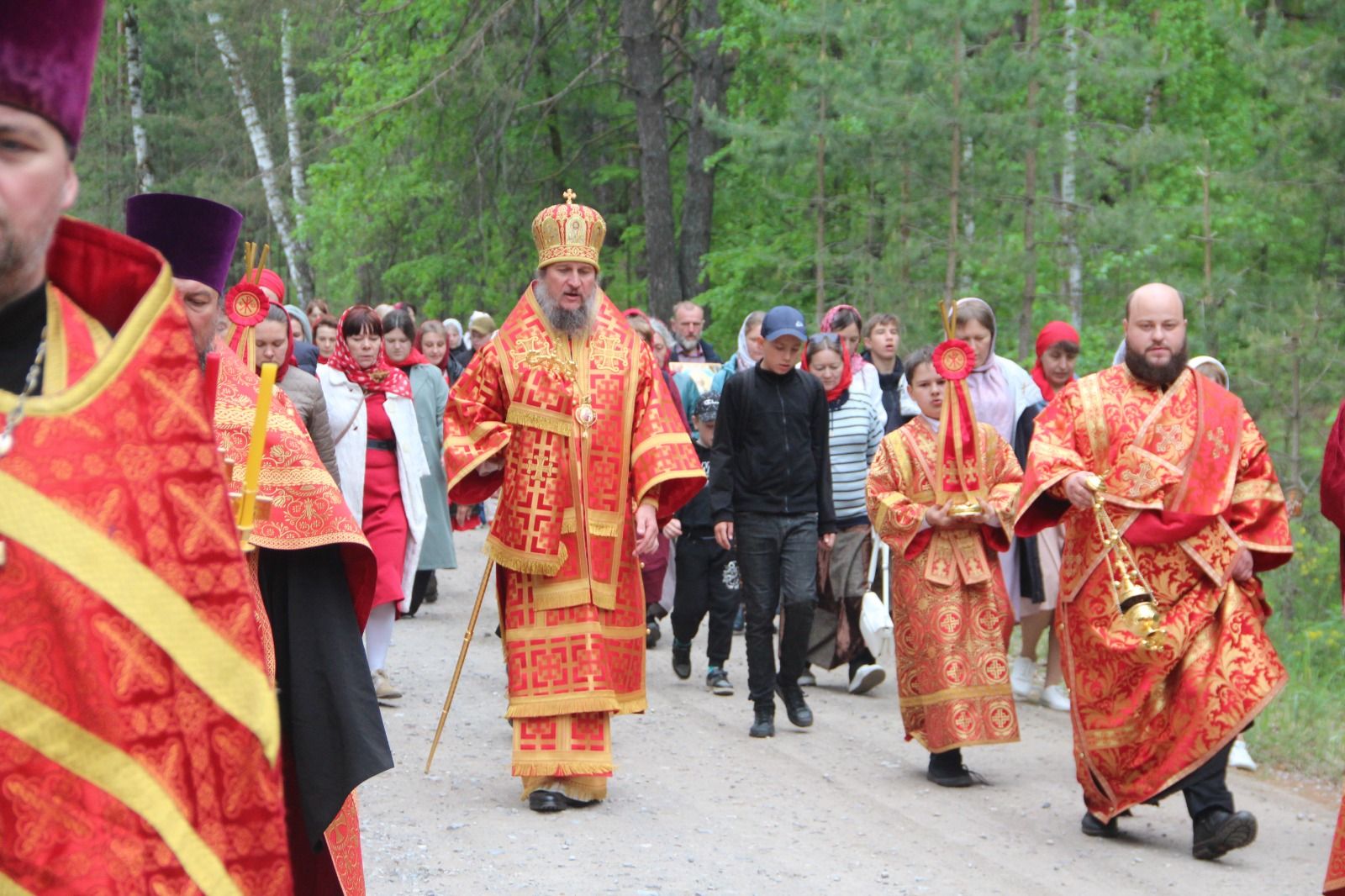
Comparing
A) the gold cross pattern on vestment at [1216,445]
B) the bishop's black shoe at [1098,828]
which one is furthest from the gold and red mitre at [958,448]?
the bishop's black shoe at [1098,828]

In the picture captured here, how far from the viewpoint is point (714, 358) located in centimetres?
1495

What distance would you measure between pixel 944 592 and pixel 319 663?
4.66 m

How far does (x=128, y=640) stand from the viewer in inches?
84.2

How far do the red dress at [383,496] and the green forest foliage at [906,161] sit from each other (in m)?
5.89

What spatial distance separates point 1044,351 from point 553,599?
4278 millimetres

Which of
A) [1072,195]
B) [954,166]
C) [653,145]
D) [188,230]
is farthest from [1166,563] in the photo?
[653,145]

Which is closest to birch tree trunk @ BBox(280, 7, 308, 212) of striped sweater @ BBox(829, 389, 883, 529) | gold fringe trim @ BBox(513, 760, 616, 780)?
striped sweater @ BBox(829, 389, 883, 529)

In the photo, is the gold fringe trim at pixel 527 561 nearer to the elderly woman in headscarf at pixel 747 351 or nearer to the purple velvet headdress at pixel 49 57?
the elderly woman in headscarf at pixel 747 351

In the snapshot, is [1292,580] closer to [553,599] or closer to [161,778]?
[553,599]

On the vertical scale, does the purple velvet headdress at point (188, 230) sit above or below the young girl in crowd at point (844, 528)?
above

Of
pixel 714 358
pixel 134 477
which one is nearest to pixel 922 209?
pixel 714 358

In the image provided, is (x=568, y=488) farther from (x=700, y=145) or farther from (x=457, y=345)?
(x=700, y=145)

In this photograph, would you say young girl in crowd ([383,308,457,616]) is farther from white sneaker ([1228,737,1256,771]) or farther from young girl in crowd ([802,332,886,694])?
white sneaker ([1228,737,1256,771])

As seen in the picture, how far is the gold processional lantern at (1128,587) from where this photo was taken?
6938mm
